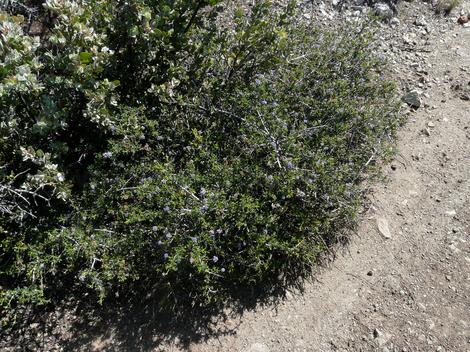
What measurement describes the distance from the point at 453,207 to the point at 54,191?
3.67m

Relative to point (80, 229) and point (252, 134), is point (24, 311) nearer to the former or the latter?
point (80, 229)

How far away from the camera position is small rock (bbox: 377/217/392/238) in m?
4.33

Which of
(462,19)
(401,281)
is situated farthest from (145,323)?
(462,19)

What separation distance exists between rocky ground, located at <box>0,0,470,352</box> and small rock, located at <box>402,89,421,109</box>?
12mm

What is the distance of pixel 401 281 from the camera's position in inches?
159

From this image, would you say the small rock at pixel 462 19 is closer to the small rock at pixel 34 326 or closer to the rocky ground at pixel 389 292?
the rocky ground at pixel 389 292

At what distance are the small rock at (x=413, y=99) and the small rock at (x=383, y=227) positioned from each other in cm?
171

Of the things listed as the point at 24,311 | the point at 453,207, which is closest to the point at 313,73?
the point at 453,207

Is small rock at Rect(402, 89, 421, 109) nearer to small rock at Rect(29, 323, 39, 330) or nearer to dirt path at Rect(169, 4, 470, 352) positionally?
dirt path at Rect(169, 4, 470, 352)

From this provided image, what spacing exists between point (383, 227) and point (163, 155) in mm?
2157

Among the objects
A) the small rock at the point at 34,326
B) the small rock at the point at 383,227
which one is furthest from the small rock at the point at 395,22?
the small rock at the point at 34,326

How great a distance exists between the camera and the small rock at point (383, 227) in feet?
14.2

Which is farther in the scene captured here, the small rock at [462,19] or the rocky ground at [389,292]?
the small rock at [462,19]

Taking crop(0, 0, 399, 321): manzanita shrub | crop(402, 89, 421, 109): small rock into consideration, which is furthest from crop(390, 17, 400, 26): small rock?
crop(0, 0, 399, 321): manzanita shrub
